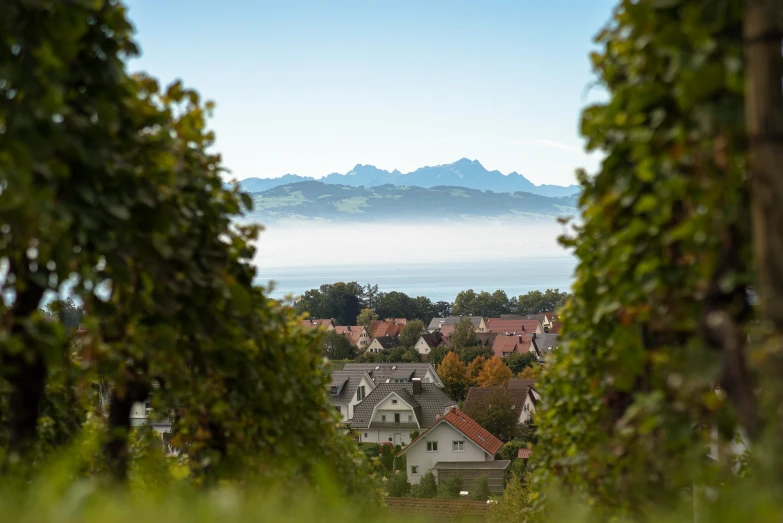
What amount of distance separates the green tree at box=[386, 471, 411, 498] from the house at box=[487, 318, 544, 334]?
7752 cm

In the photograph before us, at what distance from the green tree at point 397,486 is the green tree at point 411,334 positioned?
57840mm

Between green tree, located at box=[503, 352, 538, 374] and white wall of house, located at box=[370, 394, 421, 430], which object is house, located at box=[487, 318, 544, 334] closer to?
green tree, located at box=[503, 352, 538, 374]

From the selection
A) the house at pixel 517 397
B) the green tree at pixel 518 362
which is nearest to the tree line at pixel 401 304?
the green tree at pixel 518 362

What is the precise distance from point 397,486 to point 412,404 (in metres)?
16.8

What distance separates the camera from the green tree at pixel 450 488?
3822cm

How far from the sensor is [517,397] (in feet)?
185

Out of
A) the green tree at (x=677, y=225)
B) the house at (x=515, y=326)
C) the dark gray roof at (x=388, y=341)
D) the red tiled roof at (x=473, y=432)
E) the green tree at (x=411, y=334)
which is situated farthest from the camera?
the house at (x=515, y=326)

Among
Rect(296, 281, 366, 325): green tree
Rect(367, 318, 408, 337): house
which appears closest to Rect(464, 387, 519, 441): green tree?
Rect(367, 318, 408, 337): house

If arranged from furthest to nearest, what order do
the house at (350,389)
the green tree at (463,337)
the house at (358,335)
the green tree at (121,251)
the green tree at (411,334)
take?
the house at (358,335) → the green tree at (411,334) → the green tree at (463,337) → the house at (350,389) → the green tree at (121,251)

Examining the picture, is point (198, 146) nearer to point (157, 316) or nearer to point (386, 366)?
point (157, 316)

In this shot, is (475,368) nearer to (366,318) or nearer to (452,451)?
(452,451)

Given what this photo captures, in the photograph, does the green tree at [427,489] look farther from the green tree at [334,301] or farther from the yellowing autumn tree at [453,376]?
the green tree at [334,301]

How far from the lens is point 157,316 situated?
4.15 meters

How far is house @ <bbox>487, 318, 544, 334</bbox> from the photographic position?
117 m
